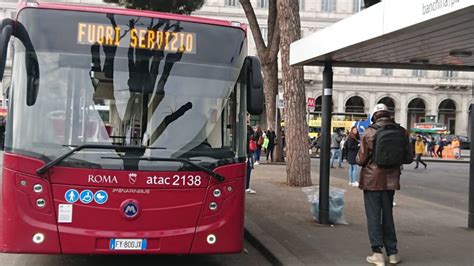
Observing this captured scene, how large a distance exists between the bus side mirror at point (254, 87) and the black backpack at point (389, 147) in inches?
53.7

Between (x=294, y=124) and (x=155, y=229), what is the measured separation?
8170mm

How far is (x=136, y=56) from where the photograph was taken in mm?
5527

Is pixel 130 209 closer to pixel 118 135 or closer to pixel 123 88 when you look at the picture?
pixel 118 135

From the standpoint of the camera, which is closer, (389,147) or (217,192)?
(217,192)

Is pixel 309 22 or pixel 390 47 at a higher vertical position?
pixel 309 22

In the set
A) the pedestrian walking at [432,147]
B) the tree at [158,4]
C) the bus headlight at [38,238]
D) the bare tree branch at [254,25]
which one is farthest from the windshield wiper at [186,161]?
the pedestrian walking at [432,147]

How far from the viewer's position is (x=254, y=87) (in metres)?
5.91

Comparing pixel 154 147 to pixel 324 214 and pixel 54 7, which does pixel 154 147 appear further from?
pixel 324 214

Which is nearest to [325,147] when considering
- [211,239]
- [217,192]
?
[217,192]

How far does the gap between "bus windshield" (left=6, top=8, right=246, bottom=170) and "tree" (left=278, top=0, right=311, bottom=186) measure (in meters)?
7.49

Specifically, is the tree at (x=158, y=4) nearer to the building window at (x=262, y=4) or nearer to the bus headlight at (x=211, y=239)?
the bus headlight at (x=211, y=239)

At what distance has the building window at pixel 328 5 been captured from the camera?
207 ft

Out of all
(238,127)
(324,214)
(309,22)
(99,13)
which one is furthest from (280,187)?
(309,22)

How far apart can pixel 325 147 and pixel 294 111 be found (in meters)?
4.43
